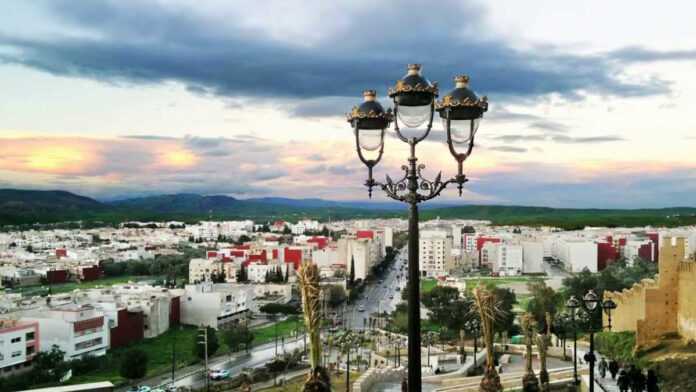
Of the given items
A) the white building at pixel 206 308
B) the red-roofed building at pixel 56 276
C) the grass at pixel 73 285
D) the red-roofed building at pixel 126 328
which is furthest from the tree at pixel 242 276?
the red-roofed building at pixel 126 328

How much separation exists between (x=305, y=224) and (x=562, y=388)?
299ft

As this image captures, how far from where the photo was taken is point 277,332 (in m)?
30.5

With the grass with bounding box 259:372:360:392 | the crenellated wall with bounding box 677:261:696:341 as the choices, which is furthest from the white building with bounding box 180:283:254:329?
the crenellated wall with bounding box 677:261:696:341

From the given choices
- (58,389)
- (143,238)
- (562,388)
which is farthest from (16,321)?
(143,238)

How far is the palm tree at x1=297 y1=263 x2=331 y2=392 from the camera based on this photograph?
3947 mm

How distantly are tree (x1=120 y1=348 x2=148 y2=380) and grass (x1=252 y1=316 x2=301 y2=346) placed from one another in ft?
23.7

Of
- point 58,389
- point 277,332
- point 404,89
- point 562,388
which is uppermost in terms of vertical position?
point 404,89

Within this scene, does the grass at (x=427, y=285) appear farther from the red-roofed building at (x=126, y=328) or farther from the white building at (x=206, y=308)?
the red-roofed building at (x=126, y=328)

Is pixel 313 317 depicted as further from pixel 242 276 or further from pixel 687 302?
pixel 242 276

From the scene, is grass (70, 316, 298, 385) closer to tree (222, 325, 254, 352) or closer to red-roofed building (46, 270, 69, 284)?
tree (222, 325, 254, 352)

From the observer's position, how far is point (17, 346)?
21.4 metres

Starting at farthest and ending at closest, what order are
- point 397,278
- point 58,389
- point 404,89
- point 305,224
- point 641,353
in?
point 305,224
point 397,278
point 641,353
point 58,389
point 404,89

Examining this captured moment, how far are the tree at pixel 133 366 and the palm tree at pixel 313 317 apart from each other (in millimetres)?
18691

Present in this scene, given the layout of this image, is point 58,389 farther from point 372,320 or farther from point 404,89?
point 372,320
